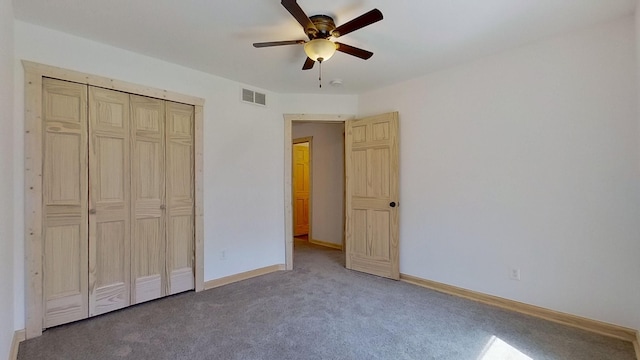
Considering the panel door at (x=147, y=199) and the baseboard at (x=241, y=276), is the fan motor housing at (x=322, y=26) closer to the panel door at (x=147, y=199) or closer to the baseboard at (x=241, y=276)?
the panel door at (x=147, y=199)

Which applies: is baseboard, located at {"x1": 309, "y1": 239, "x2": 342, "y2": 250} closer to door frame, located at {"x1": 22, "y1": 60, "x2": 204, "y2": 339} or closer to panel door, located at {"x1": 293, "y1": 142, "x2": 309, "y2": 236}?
panel door, located at {"x1": 293, "y1": 142, "x2": 309, "y2": 236}

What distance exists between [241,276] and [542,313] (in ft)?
10.3

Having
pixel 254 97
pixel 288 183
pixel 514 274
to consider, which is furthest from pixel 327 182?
pixel 514 274

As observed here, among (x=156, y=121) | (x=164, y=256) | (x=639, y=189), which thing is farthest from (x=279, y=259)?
(x=639, y=189)

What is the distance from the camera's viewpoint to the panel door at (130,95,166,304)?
300cm

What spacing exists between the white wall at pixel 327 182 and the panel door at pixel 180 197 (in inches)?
113

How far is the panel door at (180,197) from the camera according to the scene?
3.25 metres

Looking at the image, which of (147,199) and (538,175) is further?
(147,199)

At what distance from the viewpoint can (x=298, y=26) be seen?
249 centimetres

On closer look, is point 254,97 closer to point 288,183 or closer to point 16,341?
point 288,183

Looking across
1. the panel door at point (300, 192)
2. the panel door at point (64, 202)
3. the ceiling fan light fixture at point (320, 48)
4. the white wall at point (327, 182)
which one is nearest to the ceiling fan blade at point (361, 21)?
the ceiling fan light fixture at point (320, 48)

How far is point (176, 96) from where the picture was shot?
3.27 m

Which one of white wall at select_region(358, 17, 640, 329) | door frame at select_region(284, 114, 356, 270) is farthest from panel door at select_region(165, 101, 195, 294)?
white wall at select_region(358, 17, 640, 329)

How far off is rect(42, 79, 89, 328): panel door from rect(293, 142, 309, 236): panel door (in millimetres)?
4542
